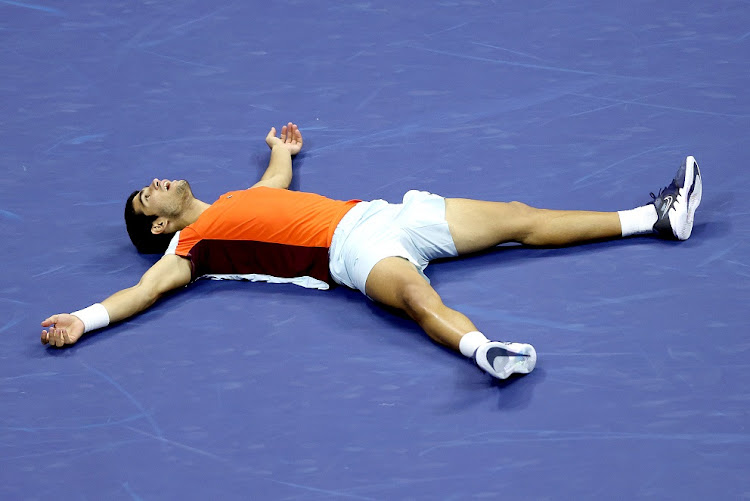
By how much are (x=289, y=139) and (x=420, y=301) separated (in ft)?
4.76

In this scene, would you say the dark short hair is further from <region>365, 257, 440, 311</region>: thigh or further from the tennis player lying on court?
<region>365, 257, 440, 311</region>: thigh

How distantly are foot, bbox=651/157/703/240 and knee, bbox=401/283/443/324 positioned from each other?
108 centimetres

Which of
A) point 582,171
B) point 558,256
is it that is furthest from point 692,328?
point 582,171

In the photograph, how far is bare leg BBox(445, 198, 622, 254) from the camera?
442 centimetres

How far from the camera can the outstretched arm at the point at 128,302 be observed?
420 centimetres

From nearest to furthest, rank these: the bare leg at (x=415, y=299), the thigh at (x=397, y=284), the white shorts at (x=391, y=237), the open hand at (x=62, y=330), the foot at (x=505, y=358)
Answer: the foot at (x=505, y=358) → the bare leg at (x=415, y=299) → the thigh at (x=397, y=284) → the open hand at (x=62, y=330) → the white shorts at (x=391, y=237)

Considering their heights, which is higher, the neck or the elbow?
the neck

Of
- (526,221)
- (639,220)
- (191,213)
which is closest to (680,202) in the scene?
(639,220)

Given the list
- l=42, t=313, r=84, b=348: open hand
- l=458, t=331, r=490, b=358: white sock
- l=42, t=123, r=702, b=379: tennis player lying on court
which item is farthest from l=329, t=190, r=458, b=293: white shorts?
l=42, t=313, r=84, b=348: open hand

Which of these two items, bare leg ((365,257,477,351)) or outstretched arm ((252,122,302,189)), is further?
outstretched arm ((252,122,302,189))

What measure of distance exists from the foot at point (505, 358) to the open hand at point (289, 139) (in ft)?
5.72

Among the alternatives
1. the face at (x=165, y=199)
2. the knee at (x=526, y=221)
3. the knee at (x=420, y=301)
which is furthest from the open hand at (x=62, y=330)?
the knee at (x=526, y=221)

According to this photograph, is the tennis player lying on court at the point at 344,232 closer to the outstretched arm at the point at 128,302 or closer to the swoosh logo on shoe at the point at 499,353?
the outstretched arm at the point at 128,302

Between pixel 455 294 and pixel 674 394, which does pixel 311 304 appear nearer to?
pixel 455 294
